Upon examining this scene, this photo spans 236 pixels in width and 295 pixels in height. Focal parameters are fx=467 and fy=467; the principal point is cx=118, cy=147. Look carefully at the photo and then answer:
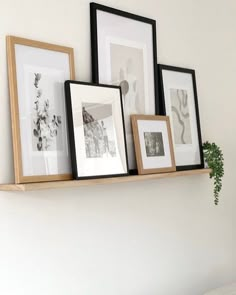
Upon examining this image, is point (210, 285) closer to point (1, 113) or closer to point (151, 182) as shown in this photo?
point (151, 182)

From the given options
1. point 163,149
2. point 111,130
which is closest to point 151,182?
point 163,149

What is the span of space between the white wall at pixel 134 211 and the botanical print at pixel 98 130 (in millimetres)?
163

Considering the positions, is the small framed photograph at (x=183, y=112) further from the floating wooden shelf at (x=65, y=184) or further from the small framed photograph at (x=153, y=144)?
the floating wooden shelf at (x=65, y=184)

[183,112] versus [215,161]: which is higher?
[183,112]

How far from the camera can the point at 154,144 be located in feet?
6.59

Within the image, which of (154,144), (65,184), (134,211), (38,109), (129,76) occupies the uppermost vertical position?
(129,76)

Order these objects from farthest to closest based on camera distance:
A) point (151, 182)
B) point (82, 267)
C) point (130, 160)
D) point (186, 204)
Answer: point (186, 204)
point (151, 182)
point (130, 160)
point (82, 267)

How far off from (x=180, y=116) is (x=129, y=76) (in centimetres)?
38

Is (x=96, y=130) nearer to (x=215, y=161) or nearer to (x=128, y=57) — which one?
(x=128, y=57)

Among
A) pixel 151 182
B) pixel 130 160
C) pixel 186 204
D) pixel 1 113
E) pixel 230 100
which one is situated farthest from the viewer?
pixel 230 100

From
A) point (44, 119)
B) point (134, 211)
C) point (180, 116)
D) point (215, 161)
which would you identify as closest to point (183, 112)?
point (180, 116)

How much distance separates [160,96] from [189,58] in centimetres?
34

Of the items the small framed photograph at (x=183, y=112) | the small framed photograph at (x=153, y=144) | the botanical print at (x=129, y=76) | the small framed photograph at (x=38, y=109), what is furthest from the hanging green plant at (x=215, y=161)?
the small framed photograph at (x=38, y=109)

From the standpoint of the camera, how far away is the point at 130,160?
6.37 ft
